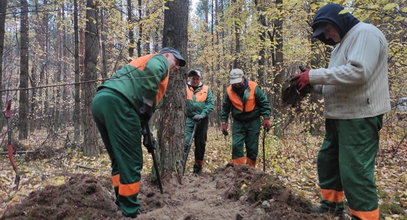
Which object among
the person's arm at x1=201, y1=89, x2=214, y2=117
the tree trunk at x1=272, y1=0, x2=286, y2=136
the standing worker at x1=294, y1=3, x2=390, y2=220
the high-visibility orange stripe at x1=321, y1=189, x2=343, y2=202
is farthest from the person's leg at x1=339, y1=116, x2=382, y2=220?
the tree trunk at x1=272, y1=0, x2=286, y2=136

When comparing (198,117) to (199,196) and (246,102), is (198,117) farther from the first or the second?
(199,196)

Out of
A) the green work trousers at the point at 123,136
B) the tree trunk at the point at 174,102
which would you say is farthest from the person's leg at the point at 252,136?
the green work trousers at the point at 123,136

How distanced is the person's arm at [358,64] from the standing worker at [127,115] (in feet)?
5.91

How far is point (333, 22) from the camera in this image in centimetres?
288

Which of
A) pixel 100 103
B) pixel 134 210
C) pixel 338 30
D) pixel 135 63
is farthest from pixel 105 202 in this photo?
pixel 338 30

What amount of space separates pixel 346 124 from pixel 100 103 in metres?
2.47

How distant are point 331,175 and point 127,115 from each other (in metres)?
2.27

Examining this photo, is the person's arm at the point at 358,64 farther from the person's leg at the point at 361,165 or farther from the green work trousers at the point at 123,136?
the green work trousers at the point at 123,136

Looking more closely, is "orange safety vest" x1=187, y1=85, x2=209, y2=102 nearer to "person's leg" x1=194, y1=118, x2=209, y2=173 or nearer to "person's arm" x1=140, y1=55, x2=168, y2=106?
"person's leg" x1=194, y1=118, x2=209, y2=173

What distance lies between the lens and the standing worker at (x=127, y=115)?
3162 mm

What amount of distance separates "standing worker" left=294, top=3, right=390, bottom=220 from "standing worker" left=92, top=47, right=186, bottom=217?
5.44 ft

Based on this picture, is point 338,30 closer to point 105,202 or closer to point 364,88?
point 364,88

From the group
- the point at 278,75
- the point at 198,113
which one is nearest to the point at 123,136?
the point at 198,113

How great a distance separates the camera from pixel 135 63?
346cm
